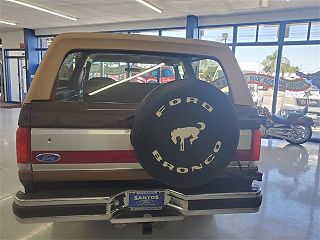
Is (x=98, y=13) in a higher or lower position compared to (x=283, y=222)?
higher

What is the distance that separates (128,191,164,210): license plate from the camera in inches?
60.8

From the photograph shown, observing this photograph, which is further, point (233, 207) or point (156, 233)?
point (156, 233)

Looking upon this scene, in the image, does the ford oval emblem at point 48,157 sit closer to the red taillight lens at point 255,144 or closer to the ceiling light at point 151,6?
the red taillight lens at point 255,144

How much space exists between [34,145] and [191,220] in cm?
152

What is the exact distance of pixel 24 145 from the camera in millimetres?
1479

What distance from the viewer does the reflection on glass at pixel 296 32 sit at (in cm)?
635

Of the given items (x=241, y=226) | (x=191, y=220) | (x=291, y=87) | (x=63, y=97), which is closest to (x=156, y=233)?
(x=191, y=220)

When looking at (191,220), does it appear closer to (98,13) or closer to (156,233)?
(156,233)

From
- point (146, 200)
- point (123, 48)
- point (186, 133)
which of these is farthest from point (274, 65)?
point (146, 200)

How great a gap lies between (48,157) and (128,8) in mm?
5967

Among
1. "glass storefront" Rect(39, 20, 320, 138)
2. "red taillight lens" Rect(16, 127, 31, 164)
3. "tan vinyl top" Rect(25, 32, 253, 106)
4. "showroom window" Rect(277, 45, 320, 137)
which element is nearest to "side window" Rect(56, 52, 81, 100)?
"tan vinyl top" Rect(25, 32, 253, 106)

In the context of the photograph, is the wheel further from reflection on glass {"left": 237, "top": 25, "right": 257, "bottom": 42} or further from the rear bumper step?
the rear bumper step

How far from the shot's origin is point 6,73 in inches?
467

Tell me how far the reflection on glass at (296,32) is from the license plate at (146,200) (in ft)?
20.8
